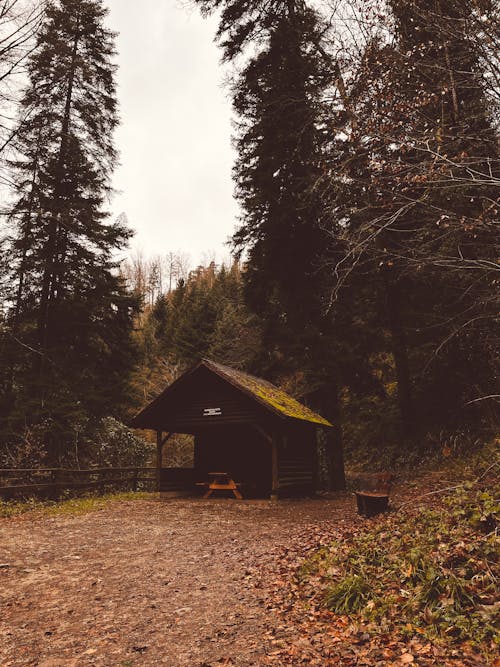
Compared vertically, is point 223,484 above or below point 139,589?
below

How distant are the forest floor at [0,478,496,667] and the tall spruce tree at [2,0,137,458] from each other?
617 cm

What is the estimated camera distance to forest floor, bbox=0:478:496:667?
4156 mm

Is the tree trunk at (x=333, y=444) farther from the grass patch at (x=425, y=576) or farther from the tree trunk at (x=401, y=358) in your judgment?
the grass patch at (x=425, y=576)

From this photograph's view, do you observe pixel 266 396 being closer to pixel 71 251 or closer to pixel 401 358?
pixel 401 358

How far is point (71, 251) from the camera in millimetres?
16875

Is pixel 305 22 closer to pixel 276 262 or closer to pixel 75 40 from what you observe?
pixel 276 262

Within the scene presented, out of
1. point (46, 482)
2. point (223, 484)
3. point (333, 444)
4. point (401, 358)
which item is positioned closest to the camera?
point (46, 482)

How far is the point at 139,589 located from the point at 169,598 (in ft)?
1.99

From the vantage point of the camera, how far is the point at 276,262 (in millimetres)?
16766

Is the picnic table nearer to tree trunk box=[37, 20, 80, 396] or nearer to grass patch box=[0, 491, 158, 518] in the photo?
grass patch box=[0, 491, 158, 518]

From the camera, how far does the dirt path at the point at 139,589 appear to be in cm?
435

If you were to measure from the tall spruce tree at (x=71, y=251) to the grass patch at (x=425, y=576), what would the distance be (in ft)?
37.9

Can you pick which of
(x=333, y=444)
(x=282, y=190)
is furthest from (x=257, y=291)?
(x=333, y=444)

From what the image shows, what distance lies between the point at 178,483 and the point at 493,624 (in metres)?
14.8
